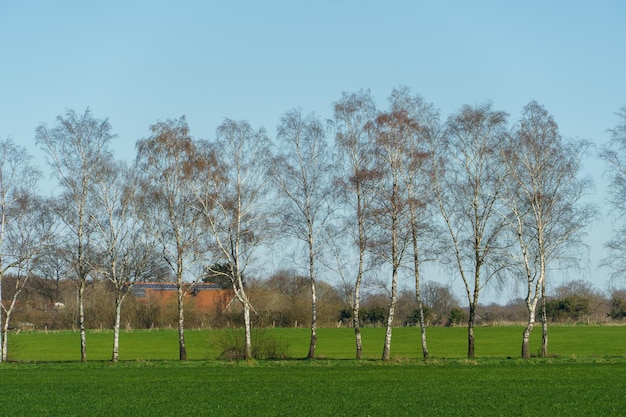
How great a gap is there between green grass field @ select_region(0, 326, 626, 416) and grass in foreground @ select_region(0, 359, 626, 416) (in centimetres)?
4

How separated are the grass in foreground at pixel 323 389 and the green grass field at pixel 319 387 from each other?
0.04 m

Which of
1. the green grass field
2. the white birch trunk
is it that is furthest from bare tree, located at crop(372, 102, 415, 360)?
the white birch trunk

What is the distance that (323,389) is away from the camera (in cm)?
3238

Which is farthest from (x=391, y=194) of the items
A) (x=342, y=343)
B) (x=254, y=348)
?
(x=342, y=343)

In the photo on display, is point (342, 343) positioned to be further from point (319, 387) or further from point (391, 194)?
point (319, 387)

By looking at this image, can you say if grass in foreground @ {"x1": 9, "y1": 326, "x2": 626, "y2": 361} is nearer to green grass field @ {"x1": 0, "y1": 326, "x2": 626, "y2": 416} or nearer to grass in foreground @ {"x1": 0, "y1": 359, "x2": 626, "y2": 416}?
green grass field @ {"x1": 0, "y1": 326, "x2": 626, "y2": 416}

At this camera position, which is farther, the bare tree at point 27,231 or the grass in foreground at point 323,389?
the bare tree at point 27,231

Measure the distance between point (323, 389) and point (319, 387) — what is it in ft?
2.84

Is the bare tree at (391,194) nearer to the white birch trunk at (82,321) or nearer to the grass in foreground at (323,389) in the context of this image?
the grass in foreground at (323,389)

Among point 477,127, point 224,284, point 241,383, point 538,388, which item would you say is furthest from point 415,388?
point 224,284

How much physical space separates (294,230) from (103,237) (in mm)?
12224

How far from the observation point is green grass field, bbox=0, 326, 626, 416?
25859mm

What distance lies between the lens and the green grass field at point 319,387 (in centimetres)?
2586

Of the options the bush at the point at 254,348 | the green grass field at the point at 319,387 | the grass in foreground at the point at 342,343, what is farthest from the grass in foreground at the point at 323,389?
the grass in foreground at the point at 342,343
